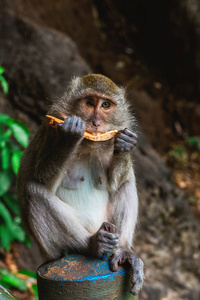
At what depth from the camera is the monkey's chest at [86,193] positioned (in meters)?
3.17

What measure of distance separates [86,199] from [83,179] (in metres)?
0.16

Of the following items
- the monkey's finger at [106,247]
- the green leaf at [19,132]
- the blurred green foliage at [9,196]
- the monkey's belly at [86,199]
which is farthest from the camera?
the blurred green foliage at [9,196]

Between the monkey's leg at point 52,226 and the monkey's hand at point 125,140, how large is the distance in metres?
0.60

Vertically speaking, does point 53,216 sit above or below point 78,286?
above

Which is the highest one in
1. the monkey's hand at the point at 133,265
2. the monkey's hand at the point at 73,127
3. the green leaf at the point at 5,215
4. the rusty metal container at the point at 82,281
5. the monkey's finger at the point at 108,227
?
the monkey's hand at the point at 73,127

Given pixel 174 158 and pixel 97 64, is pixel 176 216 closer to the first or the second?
pixel 174 158

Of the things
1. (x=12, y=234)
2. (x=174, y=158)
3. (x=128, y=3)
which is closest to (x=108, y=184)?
(x=12, y=234)

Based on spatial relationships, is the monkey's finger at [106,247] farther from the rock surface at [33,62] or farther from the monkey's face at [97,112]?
the rock surface at [33,62]

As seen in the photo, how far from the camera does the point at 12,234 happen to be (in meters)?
5.02

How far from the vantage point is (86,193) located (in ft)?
10.6

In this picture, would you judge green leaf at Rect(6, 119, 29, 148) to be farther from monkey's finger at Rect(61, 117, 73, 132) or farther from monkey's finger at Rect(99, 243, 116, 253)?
monkey's finger at Rect(99, 243, 116, 253)

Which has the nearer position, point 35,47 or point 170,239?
point 170,239

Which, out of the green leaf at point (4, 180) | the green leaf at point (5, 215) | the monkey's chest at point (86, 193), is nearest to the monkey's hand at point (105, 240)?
the monkey's chest at point (86, 193)

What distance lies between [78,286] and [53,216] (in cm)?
82
